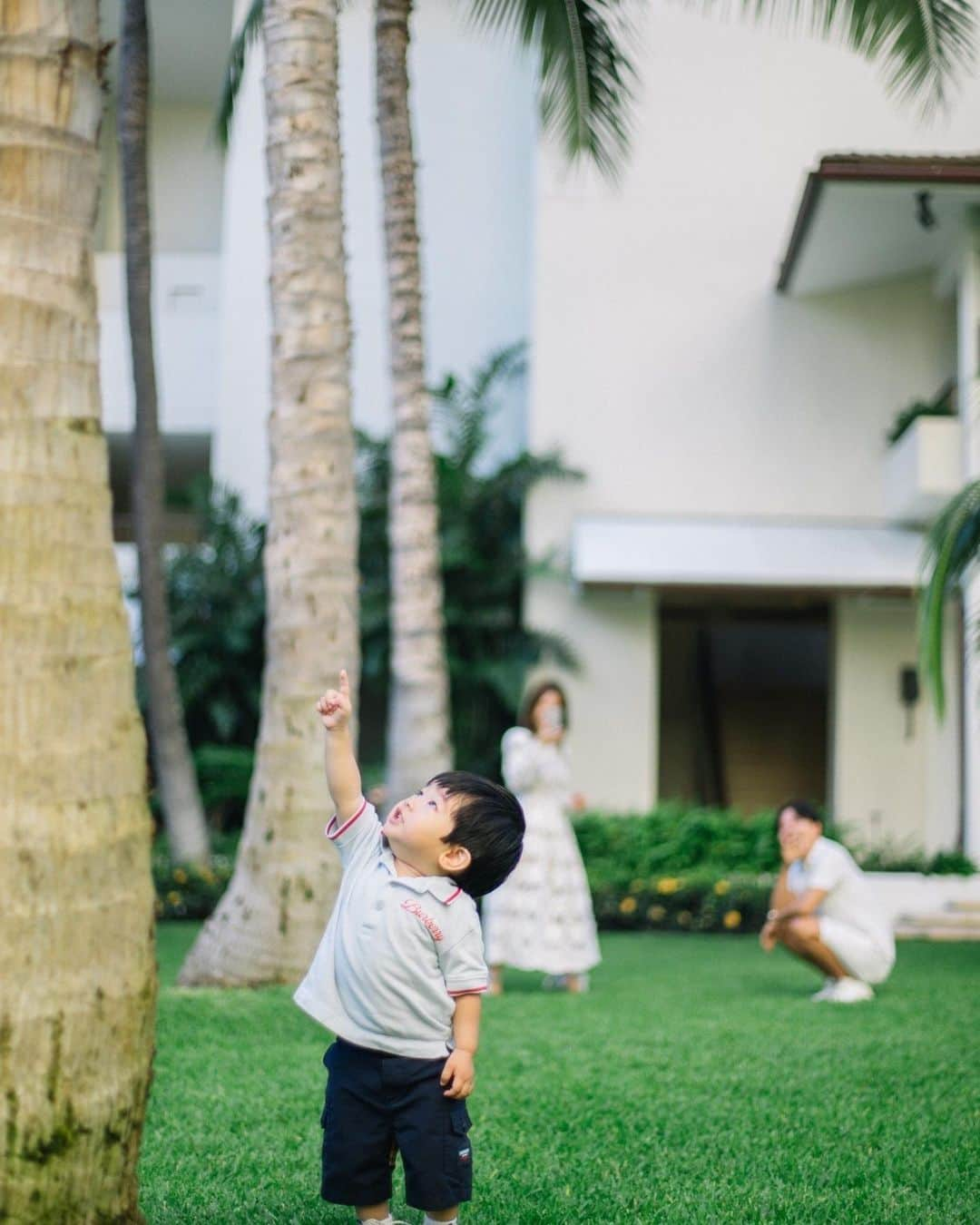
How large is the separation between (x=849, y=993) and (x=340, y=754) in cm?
522

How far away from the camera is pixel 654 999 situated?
8.40 metres

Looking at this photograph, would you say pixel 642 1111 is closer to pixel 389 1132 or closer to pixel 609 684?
pixel 389 1132

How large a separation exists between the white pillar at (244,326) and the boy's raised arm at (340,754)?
12.9 meters

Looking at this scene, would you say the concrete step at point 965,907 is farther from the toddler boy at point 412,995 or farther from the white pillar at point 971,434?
the toddler boy at point 412,995

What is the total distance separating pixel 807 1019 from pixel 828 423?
29.3ft

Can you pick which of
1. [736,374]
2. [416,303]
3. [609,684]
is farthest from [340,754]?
[736,374]

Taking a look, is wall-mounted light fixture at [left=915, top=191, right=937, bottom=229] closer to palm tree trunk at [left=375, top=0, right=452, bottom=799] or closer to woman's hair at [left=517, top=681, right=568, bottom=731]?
palm tree trunk at [left=375, top=0, right=452, bottom=799]

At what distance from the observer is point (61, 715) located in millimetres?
3156

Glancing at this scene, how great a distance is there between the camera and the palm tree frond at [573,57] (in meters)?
10.7

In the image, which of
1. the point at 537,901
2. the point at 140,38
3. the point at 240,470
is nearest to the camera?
the point at 537,901

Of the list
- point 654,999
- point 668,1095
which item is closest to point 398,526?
point 654,999

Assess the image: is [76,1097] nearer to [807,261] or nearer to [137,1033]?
[137,1033]

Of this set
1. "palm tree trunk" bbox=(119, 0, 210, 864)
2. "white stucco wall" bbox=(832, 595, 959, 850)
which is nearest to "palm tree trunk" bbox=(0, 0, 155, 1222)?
"palm tree trunk" bbox=(119, 0, 210, 864)

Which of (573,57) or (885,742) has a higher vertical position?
(573,57)
